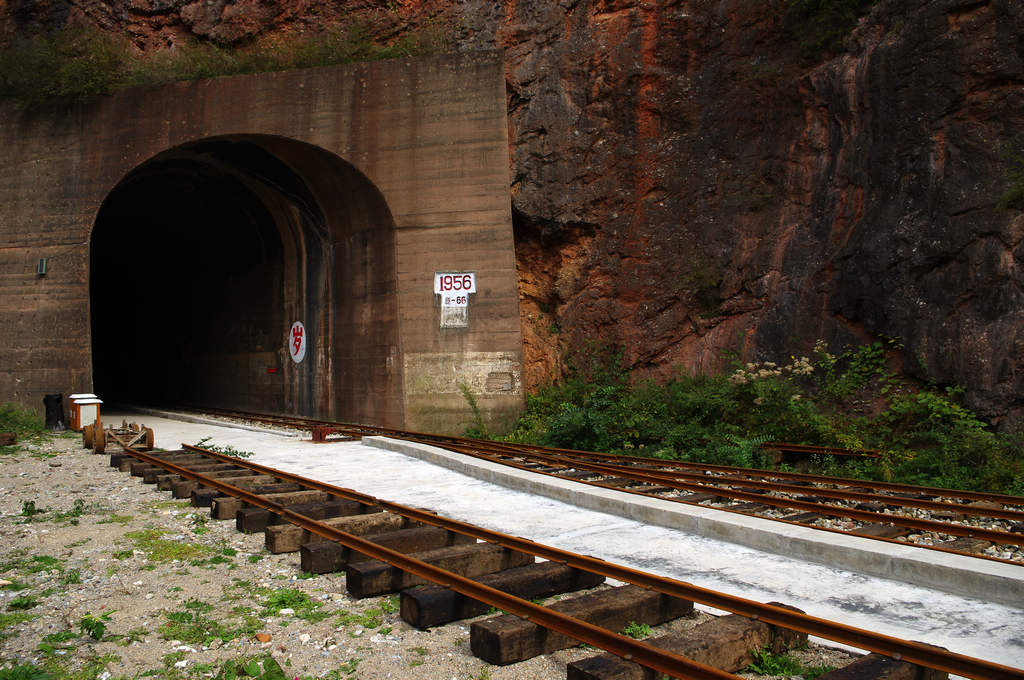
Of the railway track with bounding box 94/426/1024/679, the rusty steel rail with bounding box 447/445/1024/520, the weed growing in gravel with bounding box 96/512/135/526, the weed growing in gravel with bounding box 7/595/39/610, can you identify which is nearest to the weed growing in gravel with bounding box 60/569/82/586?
the weed growing in gravel with bounding box 7/595/39/610

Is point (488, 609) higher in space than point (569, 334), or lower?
lower

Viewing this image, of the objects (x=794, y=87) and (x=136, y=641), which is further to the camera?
(x=794, y=87)

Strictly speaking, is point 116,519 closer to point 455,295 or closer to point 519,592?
point 519,592

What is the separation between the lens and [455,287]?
16266 mm

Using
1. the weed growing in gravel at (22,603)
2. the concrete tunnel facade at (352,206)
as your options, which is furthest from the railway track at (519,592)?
the concrete tunnel facade at (352,206)

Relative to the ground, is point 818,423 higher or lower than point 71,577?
higher

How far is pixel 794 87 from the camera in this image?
1554cm

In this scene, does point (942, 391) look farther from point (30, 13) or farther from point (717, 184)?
point (30, 13)

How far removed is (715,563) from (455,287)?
38.4 feet

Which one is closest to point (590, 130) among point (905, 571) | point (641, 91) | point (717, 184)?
point (641, 91)

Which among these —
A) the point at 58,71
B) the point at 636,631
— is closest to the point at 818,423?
the point at 636,631

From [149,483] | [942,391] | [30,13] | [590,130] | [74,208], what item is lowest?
[149,483]

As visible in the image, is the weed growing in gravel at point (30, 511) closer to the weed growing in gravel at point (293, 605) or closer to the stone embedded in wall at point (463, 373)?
the weed growing in gravel at point (293, 605)

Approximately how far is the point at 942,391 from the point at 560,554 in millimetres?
8778
